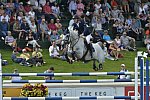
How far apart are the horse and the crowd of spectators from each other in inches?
37.7

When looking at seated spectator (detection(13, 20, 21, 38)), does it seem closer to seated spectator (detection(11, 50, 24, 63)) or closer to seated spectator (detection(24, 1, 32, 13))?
seated spectator (detection(24, 1, 32, 13))

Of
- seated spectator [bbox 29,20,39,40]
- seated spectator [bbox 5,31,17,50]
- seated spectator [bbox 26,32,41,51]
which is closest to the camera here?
seated spectator [bbox 5,31,17,50]

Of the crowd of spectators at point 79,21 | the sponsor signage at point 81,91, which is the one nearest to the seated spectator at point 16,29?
the crowd of spectators at point 79,21

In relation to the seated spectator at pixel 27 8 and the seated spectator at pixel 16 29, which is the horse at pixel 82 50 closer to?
the seated spectator at pixel 16 29

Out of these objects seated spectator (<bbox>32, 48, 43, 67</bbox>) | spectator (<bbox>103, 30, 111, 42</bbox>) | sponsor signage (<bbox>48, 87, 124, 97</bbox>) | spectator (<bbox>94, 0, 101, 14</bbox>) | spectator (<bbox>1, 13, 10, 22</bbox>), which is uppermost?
spectator (<bbox>94, 0, 101, 14</bbox>)

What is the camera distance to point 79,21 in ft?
63.3

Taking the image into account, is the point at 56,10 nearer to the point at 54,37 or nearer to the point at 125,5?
the point at 54,37

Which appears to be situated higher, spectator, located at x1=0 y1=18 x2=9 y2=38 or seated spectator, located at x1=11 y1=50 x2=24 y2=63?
spectator, located at x1=0 y1=18 x2=9 y2=38

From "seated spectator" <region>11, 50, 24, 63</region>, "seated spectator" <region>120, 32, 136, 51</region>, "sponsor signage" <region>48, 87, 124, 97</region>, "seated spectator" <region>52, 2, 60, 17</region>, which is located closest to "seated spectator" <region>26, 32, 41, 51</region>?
"seated spectator" <region>11, 50, 24, 63</region>

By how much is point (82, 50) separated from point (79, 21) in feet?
8.20

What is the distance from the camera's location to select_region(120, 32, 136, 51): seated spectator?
19.7 meters

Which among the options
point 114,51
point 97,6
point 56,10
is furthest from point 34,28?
point 97,6

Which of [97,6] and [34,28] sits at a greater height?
[97,6]

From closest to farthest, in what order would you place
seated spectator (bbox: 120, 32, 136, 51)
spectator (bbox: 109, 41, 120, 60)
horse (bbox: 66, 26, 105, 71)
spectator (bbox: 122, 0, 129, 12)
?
horse (bbox: 66, 26, 105, 71), spectator (bbox: 109, 41, 120, 60), seated spectator (bbox: 120, 32, 136, 51), spectator (bbox: 122, 0, 129, 12)
